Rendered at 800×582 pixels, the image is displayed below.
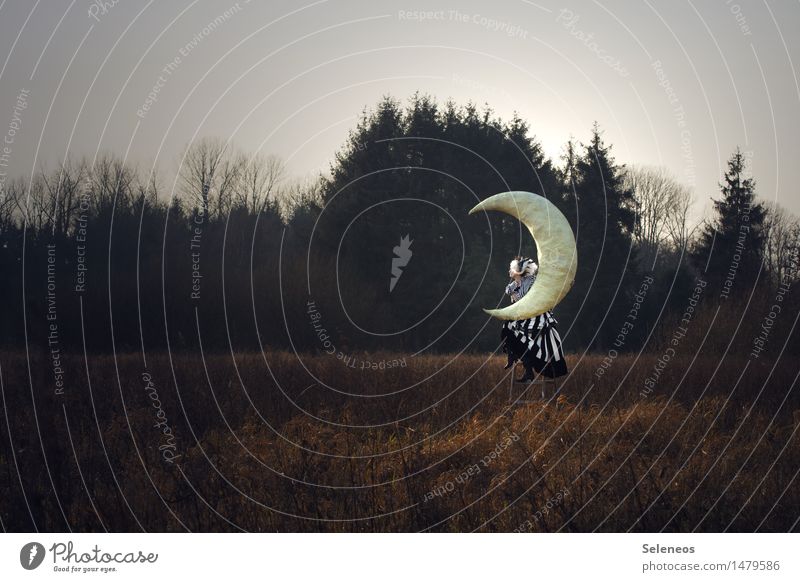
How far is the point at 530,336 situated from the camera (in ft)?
38.9

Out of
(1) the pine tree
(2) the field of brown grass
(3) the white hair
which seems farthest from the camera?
(1) the pine tree

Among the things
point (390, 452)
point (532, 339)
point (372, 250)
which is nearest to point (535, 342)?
point (532, 339)

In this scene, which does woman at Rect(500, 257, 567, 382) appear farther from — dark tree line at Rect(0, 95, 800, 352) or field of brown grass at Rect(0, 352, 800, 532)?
dark tree line at Rect(0, 95, 800, 352)

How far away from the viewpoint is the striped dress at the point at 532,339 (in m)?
11.8

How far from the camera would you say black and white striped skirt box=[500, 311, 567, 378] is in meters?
11.8

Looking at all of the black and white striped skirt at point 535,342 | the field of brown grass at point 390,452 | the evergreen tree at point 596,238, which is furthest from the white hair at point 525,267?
the evergreen tree at point 596,238

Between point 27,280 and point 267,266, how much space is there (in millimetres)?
7478

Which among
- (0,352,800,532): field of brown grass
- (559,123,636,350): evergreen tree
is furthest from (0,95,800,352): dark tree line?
(0,352,800,532): field of brown grass

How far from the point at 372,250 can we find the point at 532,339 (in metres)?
19.4

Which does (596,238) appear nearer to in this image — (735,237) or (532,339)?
(735,237)

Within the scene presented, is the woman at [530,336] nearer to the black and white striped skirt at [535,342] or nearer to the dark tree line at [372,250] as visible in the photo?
the black and white striped skirt at [535,342]

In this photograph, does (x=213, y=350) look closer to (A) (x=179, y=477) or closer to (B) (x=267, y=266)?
(B) (x=267, y=266)

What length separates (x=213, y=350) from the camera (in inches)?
941

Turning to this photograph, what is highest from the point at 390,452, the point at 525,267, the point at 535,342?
the point at 525,267
